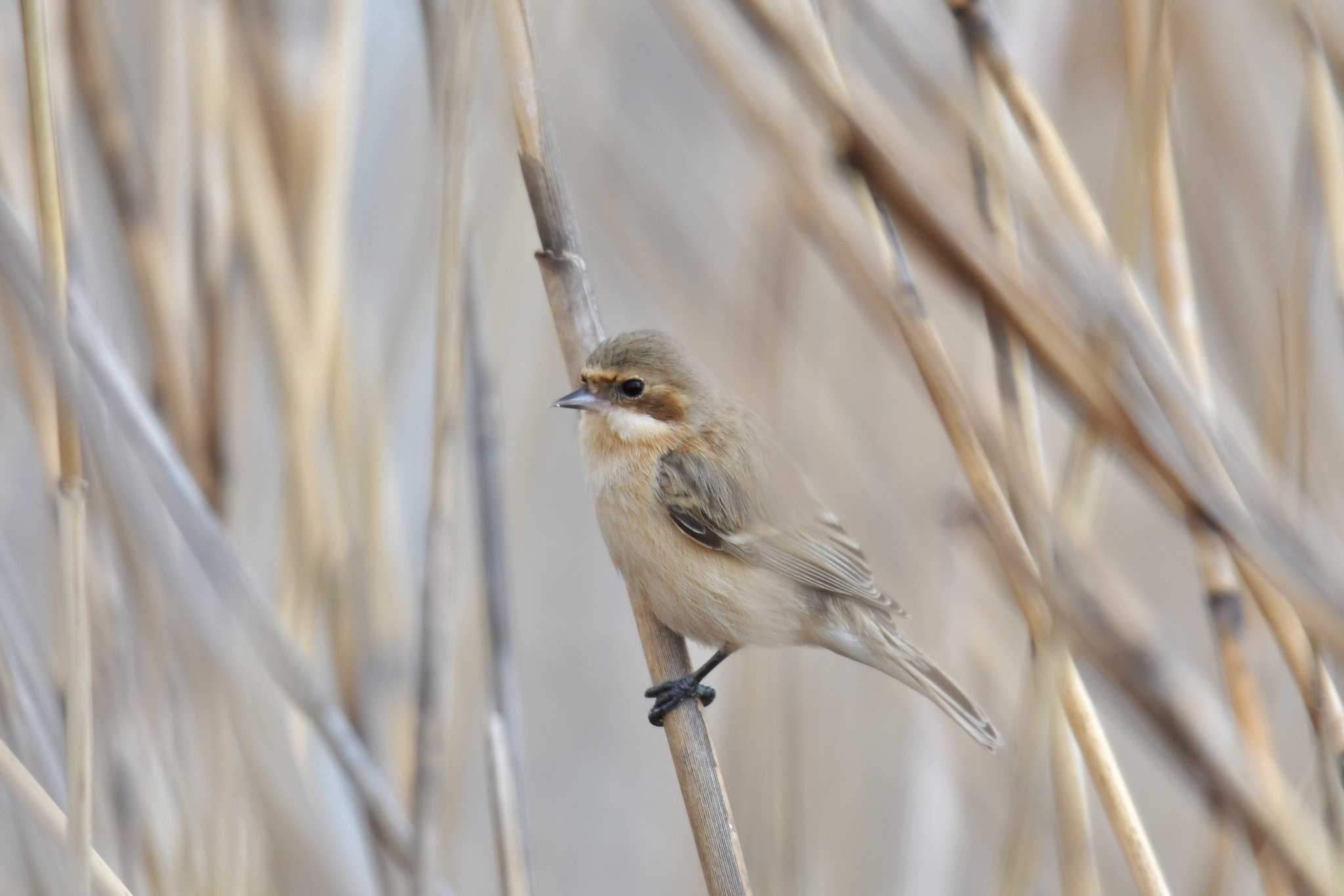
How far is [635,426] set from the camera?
2.70 m

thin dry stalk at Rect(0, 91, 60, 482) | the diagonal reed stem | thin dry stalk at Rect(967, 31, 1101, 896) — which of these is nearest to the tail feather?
thin dry stalk at Rect(967, 31, 1101, 896)

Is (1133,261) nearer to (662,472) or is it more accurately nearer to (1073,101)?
(662,472)

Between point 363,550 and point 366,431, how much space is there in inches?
9.3

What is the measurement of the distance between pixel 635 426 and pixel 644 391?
89 mm

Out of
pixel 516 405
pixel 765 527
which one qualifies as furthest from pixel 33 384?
pixel 765 527

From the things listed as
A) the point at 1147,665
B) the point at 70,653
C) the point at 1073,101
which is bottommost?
the point at 1147,665

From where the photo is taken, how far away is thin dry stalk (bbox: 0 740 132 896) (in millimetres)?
1611

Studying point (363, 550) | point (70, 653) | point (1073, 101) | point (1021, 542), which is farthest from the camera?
point (1073, 101)

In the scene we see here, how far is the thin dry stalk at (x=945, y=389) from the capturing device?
1.64 metres

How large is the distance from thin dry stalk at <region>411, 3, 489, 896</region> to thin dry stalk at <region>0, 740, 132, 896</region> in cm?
43

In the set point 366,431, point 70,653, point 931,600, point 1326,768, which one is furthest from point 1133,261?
point 70,653

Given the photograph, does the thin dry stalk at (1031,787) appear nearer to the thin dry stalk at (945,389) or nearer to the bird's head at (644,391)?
the thin dry stalk at (945,389)

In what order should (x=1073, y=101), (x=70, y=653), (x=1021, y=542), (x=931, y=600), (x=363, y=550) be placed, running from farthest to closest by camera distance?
(x=1073, y=101) → (x=931, y=600) → (x=363, y=550) → (x=1021, y=542) → (x=70, y=653)

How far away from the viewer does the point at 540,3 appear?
268cm
